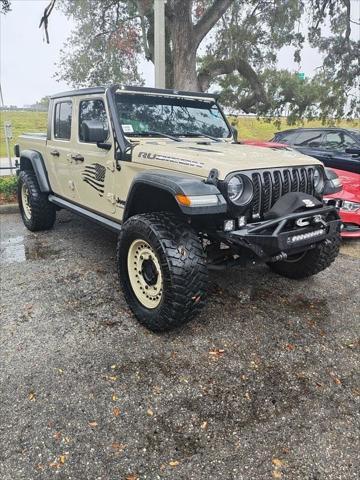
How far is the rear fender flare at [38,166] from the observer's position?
5340 mm

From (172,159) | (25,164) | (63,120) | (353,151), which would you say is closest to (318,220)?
(172,159)

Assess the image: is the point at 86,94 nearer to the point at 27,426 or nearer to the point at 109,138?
the point at 109,138

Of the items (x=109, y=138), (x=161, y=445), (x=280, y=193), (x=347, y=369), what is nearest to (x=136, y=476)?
(x=161, y=445)

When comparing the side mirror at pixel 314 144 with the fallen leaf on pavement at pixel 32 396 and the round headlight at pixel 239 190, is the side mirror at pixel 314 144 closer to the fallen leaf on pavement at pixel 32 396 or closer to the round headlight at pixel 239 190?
the round headlight at pixel 239 190

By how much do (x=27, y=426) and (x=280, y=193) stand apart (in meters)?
2.43

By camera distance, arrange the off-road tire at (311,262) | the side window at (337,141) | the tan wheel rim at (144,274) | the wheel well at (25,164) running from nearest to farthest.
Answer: the tan wheel rim at (144,274) → the off-road tire at (311,262) → the wheel well at (25,164) → the side window at (337,141)

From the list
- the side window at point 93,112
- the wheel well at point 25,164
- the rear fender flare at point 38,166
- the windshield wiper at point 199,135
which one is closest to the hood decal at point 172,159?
the side window at point 93,112

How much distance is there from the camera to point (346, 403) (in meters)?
2.39

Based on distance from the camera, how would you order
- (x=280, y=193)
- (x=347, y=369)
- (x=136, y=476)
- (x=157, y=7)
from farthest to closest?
(x=157, y=7) < (x=280, y=193) < (x=347, y=369) < (x=136, y=476)

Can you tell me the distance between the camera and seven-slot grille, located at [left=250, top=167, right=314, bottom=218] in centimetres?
297

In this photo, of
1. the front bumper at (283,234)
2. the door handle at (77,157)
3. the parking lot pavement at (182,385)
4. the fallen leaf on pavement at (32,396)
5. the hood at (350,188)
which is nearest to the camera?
the parking lot pavement at (182,385)

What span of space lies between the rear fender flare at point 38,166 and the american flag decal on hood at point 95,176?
1259 mm

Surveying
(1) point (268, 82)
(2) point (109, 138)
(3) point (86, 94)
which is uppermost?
(1) point (268, 82)

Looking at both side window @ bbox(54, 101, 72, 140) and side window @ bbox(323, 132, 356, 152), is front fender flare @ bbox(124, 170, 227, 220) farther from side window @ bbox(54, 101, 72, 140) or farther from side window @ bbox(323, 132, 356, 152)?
side window @ bbox(323, 132, 356, 152)
